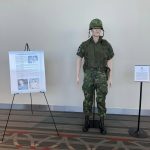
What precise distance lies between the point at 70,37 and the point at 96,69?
1.06 meters

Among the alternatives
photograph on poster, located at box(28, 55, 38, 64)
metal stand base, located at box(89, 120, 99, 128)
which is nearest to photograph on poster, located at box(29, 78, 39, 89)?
photograph on poster, located at box(28, 55, 38, 64)

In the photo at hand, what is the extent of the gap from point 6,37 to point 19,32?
263 mm

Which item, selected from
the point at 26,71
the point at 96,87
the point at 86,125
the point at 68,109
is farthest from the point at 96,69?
the point at 68,109

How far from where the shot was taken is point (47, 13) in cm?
443

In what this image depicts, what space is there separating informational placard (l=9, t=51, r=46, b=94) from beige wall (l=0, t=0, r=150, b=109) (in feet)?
3.23

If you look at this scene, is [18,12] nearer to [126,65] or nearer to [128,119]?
[126,65]

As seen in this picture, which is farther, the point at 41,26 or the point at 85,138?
the point at 41,26

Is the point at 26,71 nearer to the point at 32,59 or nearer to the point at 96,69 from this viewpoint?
the point at 32,59

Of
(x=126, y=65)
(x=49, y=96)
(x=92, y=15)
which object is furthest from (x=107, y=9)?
(x=49, y=96)

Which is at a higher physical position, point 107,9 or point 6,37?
point 107,9

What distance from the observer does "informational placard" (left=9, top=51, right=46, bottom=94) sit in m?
3.45

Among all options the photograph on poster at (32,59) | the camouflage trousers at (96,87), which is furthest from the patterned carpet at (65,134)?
the photograph on poster at (32,59)

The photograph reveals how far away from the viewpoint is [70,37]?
14.5 feet

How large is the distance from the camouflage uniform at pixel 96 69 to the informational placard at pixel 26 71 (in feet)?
1.95
